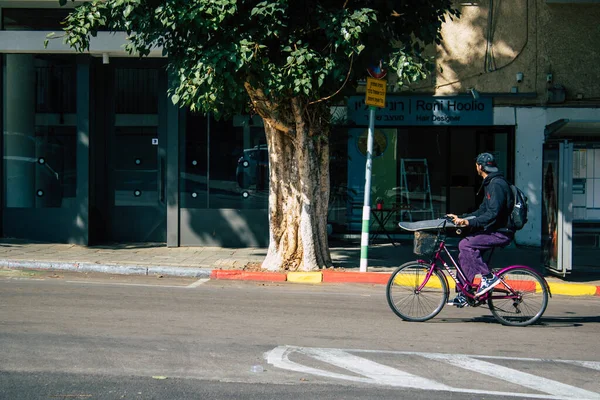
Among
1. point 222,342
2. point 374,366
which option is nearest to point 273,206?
point 222,342

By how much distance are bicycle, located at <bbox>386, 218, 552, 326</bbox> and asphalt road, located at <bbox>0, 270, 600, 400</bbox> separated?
0.20m

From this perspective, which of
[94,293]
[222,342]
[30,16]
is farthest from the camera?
[30,16]

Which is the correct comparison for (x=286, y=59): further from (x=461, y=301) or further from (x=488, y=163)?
(x=461, y=301)

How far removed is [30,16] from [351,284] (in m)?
8.87

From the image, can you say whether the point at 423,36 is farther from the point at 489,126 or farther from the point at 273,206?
the point at 489,126

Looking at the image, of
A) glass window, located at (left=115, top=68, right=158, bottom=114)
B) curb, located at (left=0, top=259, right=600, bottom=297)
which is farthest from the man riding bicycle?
glass window, located at (left=115, top=68, right=158, bottom=114)

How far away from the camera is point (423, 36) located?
38.8ft

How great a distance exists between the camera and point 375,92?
12.4 m

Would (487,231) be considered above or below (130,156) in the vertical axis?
below

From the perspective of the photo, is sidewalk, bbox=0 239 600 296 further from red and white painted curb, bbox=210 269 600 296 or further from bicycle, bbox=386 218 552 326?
bicycle, bbox=386 218 552 326

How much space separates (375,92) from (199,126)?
5121mm

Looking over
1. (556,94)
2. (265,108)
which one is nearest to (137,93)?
(265,108)

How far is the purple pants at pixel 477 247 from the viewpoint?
27.7 ft

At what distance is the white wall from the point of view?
16281mm
